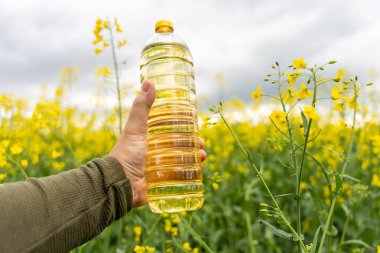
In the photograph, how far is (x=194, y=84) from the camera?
2199mm

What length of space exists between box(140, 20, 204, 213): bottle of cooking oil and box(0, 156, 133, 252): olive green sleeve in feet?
0.57

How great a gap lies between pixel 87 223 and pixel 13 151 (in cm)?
91

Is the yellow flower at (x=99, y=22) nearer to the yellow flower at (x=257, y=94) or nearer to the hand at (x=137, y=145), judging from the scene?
the hand at (x=137, y=145)

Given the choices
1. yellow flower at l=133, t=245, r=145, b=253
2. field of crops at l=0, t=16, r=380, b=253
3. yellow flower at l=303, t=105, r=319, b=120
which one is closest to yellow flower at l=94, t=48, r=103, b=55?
field of crops at l=0, t=16, r=380, b=253

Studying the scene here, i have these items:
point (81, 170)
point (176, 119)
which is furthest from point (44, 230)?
point (176, 119)

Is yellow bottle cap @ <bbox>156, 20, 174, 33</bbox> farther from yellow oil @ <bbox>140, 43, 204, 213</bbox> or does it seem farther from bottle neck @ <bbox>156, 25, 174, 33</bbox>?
yellow oil @ <bbox>140, 43, 204, 213</bbox>

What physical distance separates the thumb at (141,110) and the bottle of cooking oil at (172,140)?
0.10m

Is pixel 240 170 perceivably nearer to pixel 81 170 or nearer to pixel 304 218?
pixel 304 218

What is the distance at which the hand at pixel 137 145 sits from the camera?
190 cm

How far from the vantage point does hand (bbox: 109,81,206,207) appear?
74.9 inches

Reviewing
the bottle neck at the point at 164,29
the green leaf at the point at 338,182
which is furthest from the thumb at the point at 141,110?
the green leaf at the point at 338,182

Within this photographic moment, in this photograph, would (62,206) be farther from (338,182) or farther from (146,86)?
(338,182)

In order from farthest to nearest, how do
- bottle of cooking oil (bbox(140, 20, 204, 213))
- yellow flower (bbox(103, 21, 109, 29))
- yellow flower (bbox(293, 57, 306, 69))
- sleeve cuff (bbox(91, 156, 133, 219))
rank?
yellow flower (bbox(103, 21, 109, 29)), bottle of cooking oil (bbox(140, 20, 204, 213)), sleeve cuff (bbox(91, 156, 133, 219)), yellow flower (bbox(293, 57, 306, 69))

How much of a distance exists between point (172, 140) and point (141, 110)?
0.20m
